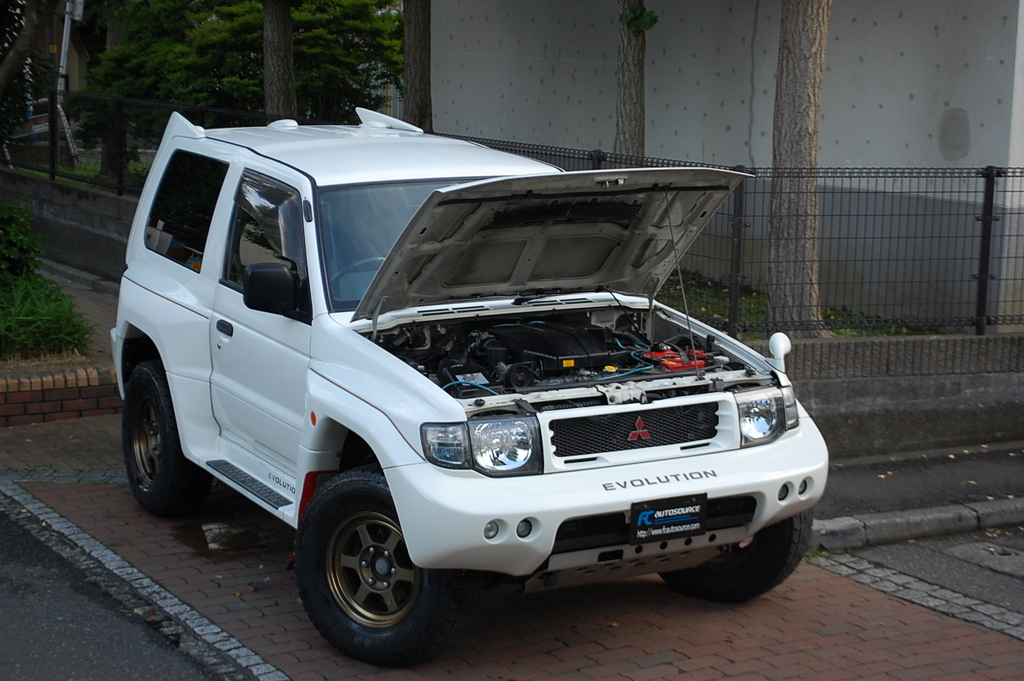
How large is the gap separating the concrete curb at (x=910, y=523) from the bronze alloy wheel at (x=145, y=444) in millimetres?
3805

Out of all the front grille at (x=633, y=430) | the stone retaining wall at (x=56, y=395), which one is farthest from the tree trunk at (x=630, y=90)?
the front grille at (x=633, y=430)

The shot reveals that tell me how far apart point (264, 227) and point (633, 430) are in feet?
7.34

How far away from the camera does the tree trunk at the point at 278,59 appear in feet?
48.4

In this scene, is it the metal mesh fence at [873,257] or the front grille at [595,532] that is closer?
the front grille at [595,532]

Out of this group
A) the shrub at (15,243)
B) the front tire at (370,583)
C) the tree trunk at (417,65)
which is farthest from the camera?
the tree trunk at (417,65)

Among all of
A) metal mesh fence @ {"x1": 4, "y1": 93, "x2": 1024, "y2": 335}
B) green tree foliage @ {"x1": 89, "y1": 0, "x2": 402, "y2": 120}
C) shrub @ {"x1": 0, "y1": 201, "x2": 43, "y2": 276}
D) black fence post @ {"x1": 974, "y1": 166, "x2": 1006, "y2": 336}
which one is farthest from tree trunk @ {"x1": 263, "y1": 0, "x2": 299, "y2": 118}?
black fence post @ {"x1": 974, "y1": 166, "x2": 1006, "y2": 336}

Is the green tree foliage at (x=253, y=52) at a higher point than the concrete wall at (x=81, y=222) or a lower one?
higher

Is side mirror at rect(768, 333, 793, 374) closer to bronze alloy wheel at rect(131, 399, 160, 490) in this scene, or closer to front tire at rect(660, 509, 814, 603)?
front tire at rect(660, 509, 814, 603)

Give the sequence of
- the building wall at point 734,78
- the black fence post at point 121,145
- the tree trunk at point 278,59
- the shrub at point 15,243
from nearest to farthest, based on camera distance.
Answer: the shrub at point 15,243, the building wall at point 734,78, the black fence post at point 121,145, the tree trunk at point 278,59

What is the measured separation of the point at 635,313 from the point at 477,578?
1996mm

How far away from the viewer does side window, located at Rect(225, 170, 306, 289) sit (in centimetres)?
585

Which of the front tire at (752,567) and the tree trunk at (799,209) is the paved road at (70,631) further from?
the tree trunk at (799,209)

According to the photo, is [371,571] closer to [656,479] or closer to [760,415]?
[656,479]

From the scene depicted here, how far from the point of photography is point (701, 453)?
16.9 feet
